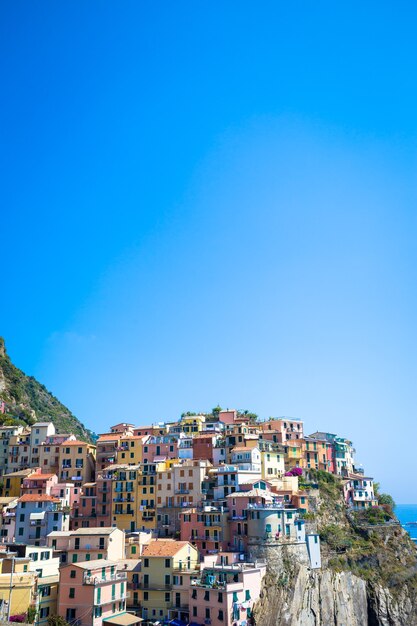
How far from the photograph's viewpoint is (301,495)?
7712cm

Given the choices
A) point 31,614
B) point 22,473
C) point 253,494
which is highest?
point 22,473

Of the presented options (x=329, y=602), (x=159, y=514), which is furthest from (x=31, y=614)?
(x=329, y=602)

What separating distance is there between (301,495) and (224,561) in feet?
50.6

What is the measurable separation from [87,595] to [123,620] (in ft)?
14.1

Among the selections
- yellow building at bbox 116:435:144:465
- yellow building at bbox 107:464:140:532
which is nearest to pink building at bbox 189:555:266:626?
yellow building at bbox 107:464:140:532

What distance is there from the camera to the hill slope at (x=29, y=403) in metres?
126

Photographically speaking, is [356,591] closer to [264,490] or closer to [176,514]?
[264,490]

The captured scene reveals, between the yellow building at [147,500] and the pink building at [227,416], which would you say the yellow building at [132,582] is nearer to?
the yellow building at [147,500]

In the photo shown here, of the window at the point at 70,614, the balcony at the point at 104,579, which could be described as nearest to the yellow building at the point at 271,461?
the balcony at the point at 104,579

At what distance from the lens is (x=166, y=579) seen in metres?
64.5

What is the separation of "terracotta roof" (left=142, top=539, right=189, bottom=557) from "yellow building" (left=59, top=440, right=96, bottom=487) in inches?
893

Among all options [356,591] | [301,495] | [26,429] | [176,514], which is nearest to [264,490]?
[301,495]

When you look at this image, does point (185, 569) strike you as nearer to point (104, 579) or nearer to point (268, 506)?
point (104, 579)

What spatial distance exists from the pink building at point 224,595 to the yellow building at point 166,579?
1.37 metres
